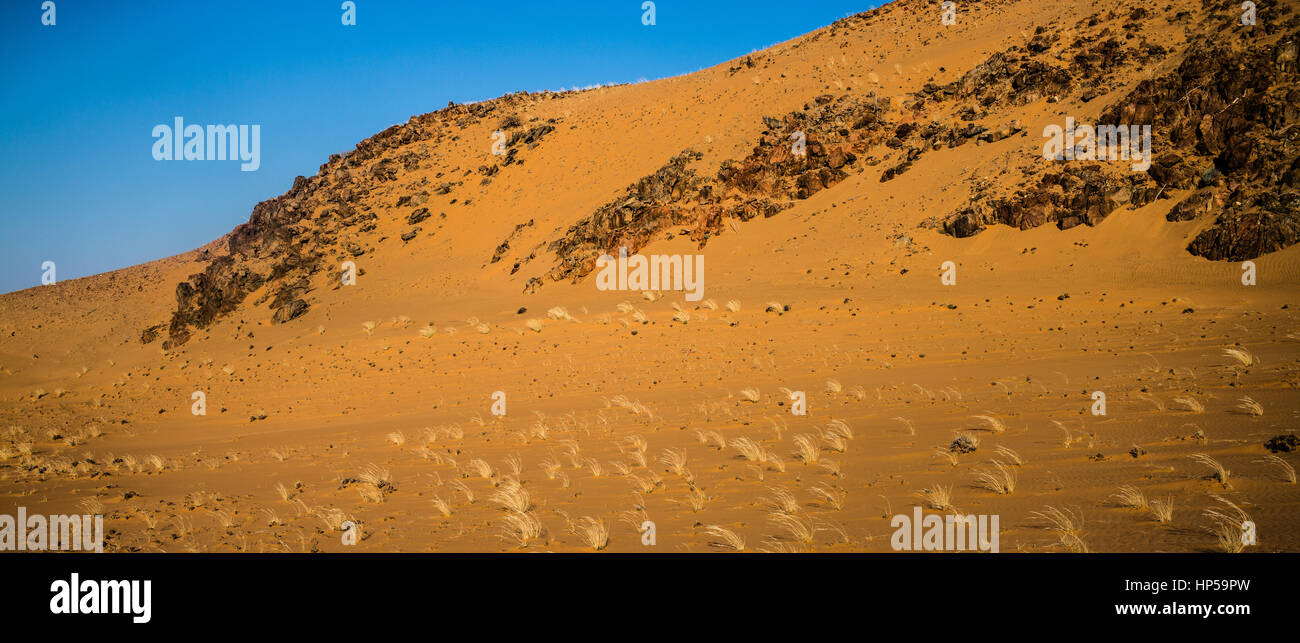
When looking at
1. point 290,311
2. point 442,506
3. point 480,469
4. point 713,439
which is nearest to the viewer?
point 442,506

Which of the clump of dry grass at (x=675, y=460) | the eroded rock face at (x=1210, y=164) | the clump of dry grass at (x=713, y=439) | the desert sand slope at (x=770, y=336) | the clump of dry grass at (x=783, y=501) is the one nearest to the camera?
the clump of dry grass at (x=783, y=501)

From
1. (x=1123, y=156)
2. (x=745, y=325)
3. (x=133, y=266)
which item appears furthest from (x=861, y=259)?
(x=133, y=266)

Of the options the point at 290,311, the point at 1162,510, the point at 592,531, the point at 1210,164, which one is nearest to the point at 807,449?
the point at 592,531

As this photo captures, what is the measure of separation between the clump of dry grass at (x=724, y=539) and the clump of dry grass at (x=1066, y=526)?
2.53 metres

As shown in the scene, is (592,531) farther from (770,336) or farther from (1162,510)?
(770,336)

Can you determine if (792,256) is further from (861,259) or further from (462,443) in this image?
(462,443)

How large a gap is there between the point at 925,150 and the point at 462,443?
24.7 metres

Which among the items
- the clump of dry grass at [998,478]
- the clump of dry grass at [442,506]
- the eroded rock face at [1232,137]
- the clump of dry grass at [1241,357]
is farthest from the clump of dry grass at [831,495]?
the eroded rock face at [1232,137]

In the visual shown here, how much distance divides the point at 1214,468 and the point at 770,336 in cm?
1203

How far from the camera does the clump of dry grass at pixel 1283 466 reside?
5730mm

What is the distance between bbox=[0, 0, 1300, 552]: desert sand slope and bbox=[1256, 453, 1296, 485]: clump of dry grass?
0.06m

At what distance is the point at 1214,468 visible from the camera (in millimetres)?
6266

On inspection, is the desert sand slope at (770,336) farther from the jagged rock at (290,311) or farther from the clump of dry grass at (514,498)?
the jagged rock at (290,311)
